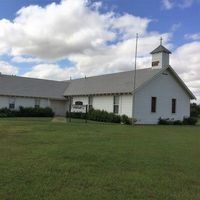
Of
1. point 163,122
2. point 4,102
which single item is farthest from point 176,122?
point 4,102

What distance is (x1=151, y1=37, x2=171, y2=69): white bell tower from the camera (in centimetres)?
3181

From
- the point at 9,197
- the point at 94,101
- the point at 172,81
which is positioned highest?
the point at 172,81

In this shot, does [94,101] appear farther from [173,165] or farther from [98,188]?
[98,188]

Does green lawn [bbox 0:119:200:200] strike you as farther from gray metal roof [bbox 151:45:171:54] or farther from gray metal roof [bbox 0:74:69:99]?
gray metal roof [bbox 0:74:69:99]

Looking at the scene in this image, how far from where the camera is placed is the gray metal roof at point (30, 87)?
35.9 metres

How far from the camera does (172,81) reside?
107 ft

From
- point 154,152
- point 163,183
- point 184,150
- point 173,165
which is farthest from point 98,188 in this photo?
point 184,150

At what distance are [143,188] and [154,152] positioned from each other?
4753 mm

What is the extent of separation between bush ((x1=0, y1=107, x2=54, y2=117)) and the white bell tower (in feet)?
42.0

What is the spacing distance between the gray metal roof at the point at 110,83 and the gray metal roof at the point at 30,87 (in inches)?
54.5

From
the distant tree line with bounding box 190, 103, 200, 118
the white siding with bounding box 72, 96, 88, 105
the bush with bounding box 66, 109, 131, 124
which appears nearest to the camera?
the bush with bounding box 66, 109, 131, 124

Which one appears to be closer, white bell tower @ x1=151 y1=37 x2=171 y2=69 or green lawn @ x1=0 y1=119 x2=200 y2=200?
green lawn @ x1=0 y1=119 x2=200 y2=200

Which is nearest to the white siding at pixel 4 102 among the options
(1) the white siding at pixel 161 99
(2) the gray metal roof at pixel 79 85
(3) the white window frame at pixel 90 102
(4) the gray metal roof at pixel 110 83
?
(2) the gray metal roof at pixel 79 85

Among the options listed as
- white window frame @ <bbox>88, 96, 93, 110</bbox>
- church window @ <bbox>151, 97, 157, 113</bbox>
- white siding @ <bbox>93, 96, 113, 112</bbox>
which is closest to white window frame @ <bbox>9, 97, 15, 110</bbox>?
white window frame @ <bbox>88, 96, 93, 110</bbox>
